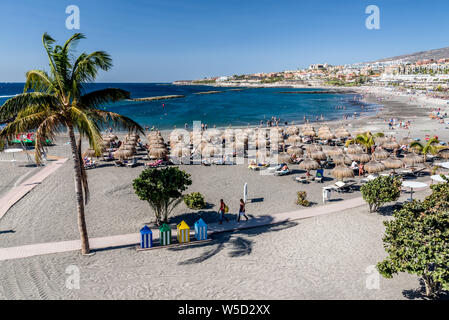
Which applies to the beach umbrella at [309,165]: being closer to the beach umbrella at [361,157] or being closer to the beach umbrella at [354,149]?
the beach umbrella at [361,157]

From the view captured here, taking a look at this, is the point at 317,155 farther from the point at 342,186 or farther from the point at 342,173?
the point at 342,186

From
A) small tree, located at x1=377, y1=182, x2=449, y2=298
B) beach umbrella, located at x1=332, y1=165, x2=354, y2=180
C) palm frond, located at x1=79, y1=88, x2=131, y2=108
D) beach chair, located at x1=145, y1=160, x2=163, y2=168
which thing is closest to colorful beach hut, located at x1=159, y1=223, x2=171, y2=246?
palm frond, located at x1=79, y1=88, x2=131, y2=108

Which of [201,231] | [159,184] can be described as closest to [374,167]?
[201,231]

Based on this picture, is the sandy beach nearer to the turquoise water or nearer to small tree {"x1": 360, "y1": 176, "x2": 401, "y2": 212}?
small tree {"x1": 360, "y1": 176, "x2": 401, "y2": 212}

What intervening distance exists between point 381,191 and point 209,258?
25.7 feet

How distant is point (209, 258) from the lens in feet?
31.6

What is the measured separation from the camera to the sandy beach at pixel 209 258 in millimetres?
7883

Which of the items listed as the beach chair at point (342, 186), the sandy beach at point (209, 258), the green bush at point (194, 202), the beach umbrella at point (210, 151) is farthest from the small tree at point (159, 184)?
the beach umbrella at point (210, 151)

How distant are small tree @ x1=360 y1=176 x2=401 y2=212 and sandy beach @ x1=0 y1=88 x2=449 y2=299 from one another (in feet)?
2.37

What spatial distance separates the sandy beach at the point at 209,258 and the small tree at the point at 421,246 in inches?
51.5

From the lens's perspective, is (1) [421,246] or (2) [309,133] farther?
(2) [309,133]

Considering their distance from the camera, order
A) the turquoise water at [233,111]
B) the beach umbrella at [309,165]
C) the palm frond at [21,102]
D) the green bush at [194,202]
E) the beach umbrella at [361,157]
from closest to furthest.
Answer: the palm frond at [21,102], the green bush at [194,202], the beach umbrella at [309,165], the beach umbrella at [361,157], the turquoise water at [233,111]

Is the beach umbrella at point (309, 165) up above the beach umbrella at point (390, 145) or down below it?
below
